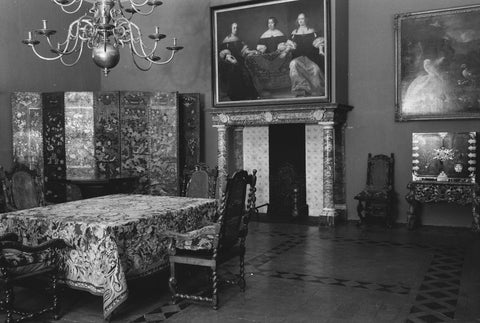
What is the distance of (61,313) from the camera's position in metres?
4.09

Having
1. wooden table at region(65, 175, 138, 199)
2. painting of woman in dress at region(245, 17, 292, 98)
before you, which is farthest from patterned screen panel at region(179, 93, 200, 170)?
painting of woman in dress at region(245, 17, 292, 98)

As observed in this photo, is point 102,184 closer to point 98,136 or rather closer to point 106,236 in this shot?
point 98,136

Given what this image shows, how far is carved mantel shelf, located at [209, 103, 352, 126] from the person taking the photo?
7.98 m

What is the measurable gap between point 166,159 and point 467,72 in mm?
5202

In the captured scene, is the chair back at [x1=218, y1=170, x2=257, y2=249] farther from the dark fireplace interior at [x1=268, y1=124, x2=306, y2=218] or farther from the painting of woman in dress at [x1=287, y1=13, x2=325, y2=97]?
the dark fireplace interior at [x1=268, y1=124, x2=306, y2=218]

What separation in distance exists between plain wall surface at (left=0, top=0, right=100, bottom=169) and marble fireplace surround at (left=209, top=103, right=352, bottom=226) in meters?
3.08

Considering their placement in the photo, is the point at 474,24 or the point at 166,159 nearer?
the point at 474,24

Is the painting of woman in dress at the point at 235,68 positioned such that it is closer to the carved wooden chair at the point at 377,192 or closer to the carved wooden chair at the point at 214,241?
the carved wooden chair at the point at 377,192

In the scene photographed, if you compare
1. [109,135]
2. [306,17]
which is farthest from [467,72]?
[109,135]

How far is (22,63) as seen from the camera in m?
8.85

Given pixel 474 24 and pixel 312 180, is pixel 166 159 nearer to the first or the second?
pixel 312 180

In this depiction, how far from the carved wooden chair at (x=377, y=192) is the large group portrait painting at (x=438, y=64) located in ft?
2.55

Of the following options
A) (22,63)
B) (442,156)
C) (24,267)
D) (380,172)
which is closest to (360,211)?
(380,172)

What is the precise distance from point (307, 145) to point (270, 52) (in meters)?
1.81
